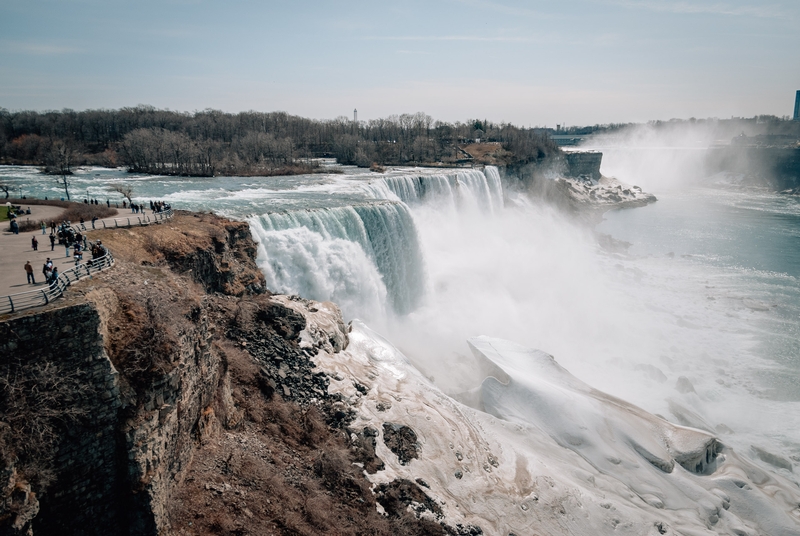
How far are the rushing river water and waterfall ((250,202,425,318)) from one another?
7 cm

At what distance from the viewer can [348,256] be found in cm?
2203

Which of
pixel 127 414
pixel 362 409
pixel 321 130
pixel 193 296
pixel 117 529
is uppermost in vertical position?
pixel 321 130

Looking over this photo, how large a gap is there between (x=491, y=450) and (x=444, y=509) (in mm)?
2900

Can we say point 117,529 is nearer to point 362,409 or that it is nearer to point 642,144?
point 362,409

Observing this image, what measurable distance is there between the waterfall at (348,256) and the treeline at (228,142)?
20215mm

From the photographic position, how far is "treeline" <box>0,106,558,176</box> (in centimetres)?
4856

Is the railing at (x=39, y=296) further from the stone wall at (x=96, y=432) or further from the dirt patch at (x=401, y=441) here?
the dirt patch at (x=401, y=441)

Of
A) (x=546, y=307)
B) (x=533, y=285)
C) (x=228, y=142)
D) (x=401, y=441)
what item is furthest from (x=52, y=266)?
(x=228, y=142)

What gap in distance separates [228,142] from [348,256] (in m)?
53.3

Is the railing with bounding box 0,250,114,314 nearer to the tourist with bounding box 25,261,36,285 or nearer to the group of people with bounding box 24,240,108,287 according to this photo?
the group of people with bounding box 24,240,108,287

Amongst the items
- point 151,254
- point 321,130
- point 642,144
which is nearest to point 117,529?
point 151,254

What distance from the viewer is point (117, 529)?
8.01 metres

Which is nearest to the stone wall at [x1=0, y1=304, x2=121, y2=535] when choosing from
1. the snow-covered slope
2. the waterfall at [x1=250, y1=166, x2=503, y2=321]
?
the snow-covered slope

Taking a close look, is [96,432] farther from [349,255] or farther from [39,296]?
[349,255]
